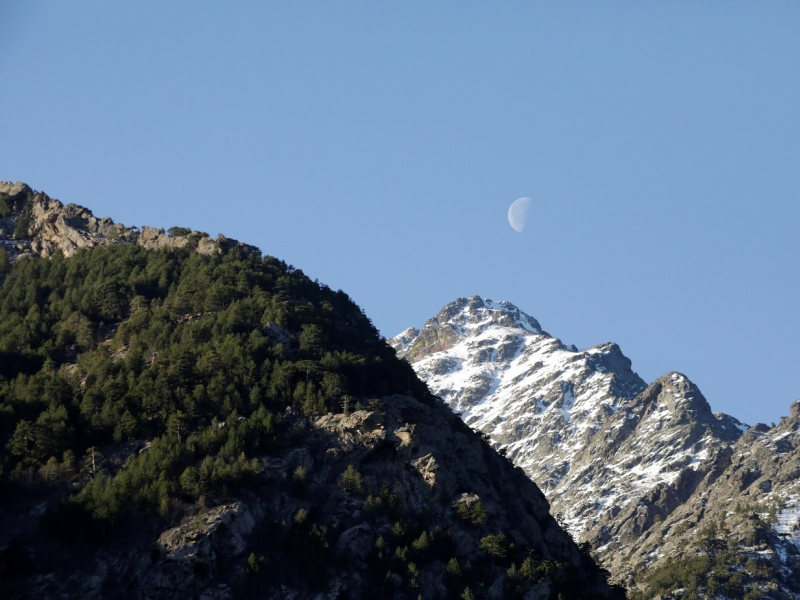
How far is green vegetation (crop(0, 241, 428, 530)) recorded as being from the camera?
108375 millimetres

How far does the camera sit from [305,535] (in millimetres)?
101438

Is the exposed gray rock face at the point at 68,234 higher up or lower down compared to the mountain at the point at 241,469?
higher up

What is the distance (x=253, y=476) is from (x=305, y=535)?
28.9 feet

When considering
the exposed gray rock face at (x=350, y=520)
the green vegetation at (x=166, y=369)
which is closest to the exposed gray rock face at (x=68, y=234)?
the green vegetation at (x=166, y=369)

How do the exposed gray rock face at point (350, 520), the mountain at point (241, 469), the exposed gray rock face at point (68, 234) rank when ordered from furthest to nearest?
the exposed gray rock face at point (68, 234) < the mountain at point (241, 469) < the exposed gray rock face at point (350, 520)

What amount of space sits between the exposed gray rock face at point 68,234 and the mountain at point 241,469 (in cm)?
3086

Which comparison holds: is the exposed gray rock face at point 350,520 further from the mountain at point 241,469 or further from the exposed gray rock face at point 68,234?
the exposed gray rock face at point 68,234

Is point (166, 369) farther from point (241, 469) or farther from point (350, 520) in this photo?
point (350, 520)

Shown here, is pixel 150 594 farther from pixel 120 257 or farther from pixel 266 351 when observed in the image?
pixel 120 257

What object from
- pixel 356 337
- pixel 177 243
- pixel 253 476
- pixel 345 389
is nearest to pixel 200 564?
pixel 253 476

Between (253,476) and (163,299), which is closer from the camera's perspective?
(253,476)

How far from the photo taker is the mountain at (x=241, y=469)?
98000mm

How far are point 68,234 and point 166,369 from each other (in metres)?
69.9

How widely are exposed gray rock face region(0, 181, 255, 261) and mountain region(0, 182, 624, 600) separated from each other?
30.9 m
